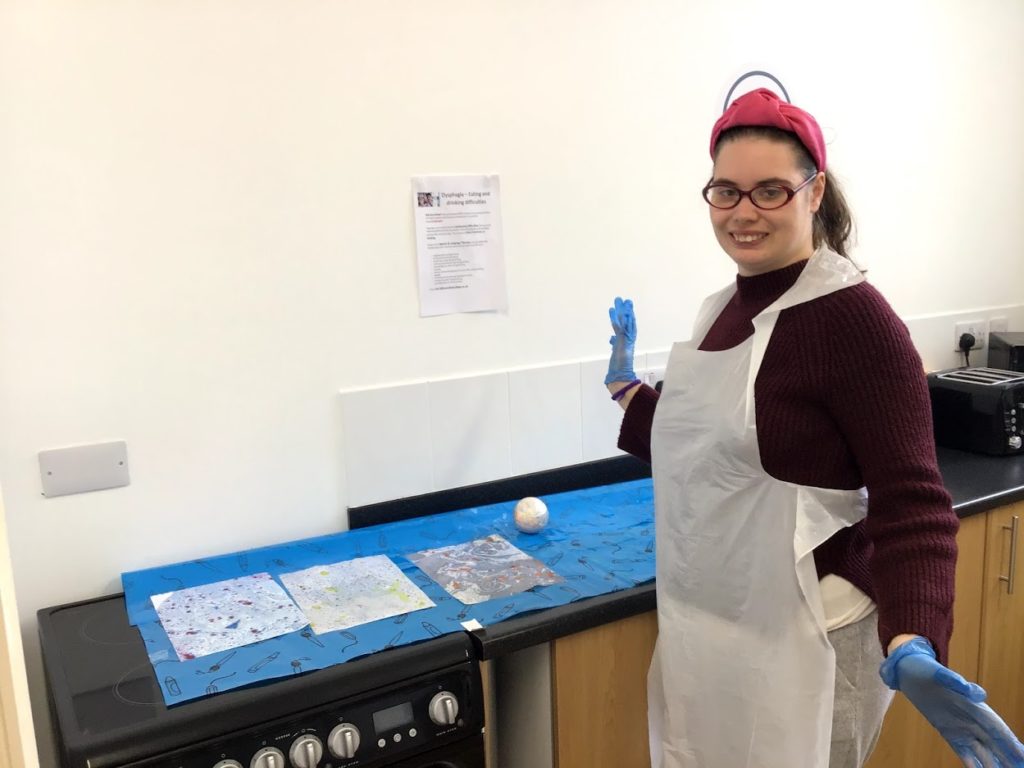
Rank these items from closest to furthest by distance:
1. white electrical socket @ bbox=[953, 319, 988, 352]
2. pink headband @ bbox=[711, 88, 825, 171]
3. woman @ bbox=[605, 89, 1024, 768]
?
1. woman @ bbox=[605, 89, 1024, 768]
2. pink headband @ bbox=[711, 88, 825, 171]
3. white electrical socket @ bbox=[953, 319, 988, 352]

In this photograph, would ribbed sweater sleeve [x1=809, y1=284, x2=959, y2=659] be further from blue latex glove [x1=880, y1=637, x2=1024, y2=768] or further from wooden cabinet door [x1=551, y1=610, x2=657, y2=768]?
Result: wooden cabinet door [x1=551, y1=610, x2=657, y2=768]

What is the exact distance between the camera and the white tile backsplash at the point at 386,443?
1.71m

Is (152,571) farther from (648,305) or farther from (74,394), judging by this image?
(648,305)

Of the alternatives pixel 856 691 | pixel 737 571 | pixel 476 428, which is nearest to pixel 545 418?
pixel 476 428

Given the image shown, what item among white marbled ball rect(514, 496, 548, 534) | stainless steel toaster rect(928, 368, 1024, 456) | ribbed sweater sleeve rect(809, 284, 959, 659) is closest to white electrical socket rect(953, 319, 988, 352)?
stainless steel toaster rect(928, 368, 1024, 456)

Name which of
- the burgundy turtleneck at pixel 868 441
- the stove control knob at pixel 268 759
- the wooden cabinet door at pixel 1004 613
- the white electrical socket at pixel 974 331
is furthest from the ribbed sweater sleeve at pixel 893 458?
the white electrical socket at pixel 974 331

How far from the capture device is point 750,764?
4.11ft

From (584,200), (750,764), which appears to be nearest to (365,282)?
(584,200)

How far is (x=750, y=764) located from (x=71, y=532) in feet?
3.90

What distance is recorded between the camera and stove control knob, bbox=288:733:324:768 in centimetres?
114

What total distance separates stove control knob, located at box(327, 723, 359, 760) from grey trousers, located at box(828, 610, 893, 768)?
0.68 metres

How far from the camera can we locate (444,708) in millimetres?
1248

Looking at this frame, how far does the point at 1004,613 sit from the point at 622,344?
1158mm

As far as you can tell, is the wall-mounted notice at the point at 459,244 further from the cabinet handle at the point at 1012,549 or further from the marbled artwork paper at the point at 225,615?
the cabinet handle at the point at 1012,549
